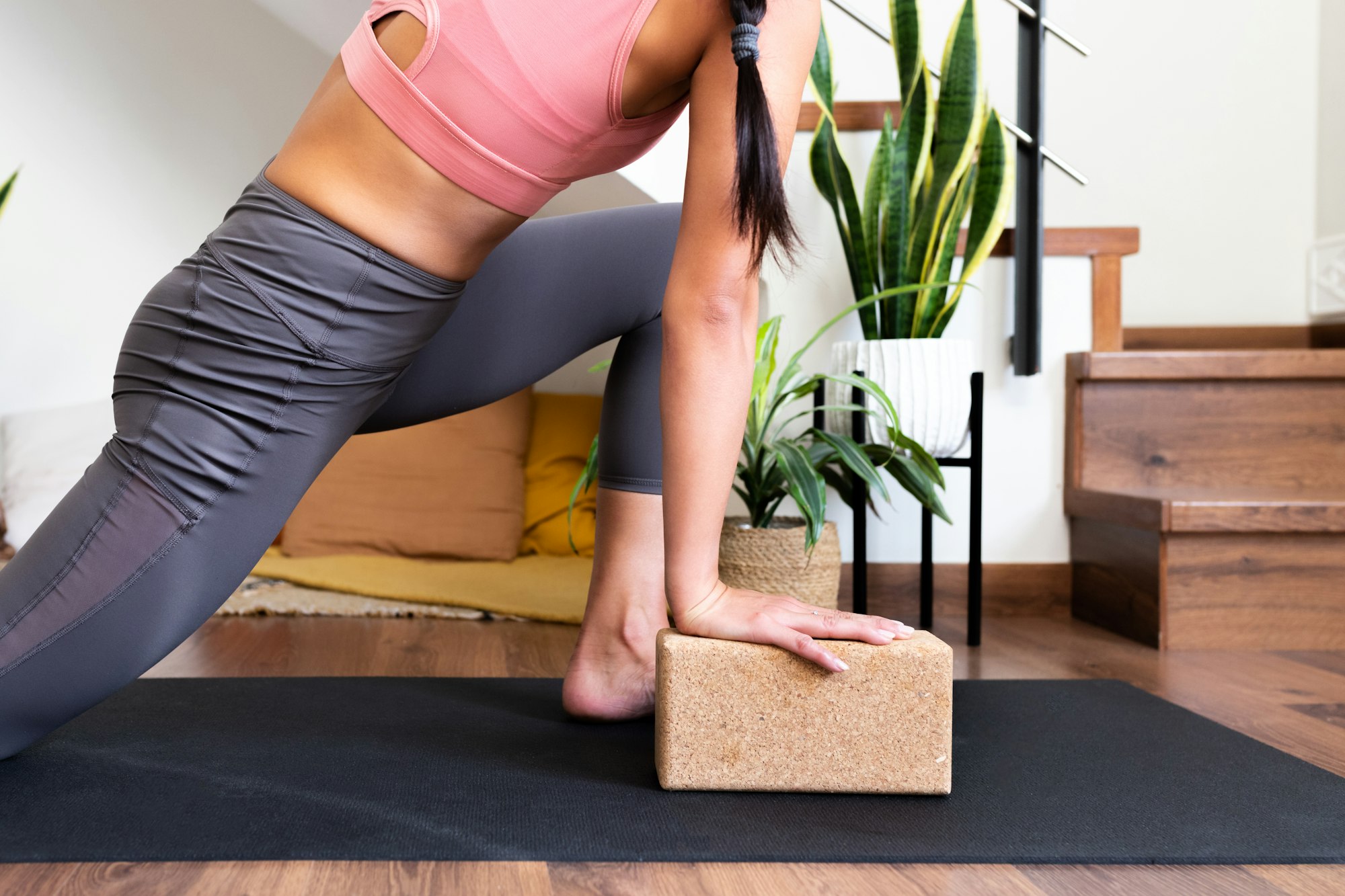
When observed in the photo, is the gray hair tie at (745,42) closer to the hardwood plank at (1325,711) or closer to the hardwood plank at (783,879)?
the hardwood plank at (783,879)

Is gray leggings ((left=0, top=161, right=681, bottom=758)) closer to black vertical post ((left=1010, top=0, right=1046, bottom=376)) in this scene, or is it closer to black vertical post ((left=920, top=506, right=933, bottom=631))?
black vertical post ((left=920, top=506, right=933, bottom=631))

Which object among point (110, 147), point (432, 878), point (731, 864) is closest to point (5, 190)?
point (110, 147)

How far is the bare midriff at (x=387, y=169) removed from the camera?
817 millimetres

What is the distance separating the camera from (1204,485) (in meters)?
1.89

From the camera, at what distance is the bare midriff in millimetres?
817

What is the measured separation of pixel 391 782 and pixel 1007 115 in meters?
2.60

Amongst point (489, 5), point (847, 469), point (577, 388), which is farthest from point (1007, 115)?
point (489, 5)

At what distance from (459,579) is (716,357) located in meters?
1.30

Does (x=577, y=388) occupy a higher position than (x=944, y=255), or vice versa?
(x=944, y=255)

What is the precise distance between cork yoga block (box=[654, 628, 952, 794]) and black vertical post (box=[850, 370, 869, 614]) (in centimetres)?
84

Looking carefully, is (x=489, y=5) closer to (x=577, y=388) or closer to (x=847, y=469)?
(x=847, y=469)

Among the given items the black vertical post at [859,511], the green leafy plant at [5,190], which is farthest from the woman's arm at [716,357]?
the green leafy plant at [5,190]

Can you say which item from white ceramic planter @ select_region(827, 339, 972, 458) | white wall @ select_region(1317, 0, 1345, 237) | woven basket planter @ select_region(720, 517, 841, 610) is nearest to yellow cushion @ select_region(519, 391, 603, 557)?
woven basket planter @ select_region(720, 517, 841, 610)

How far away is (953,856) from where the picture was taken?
0.73 m
